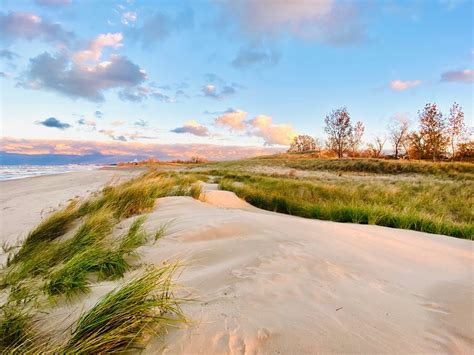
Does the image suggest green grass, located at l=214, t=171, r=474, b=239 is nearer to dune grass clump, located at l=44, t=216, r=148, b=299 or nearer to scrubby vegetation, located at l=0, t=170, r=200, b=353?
scrubby vegetation, located at l=0, t=170, r=200, b=353

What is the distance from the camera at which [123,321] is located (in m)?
1.25

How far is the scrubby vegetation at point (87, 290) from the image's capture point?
1.21 metres

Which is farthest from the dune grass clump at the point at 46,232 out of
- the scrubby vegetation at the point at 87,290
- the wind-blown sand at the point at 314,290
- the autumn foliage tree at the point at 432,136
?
the autumn foliage tree at the point at 432,136

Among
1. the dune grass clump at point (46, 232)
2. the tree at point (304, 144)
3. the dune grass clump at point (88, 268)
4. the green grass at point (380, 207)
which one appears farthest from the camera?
the tree at point (304, 144)

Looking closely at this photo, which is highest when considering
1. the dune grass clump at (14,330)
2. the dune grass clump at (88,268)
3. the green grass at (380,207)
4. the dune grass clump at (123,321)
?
the dune grass clump at (123,321)

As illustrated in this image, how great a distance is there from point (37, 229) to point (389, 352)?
13.8 ft

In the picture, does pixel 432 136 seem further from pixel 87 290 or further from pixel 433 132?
pixel 87 290

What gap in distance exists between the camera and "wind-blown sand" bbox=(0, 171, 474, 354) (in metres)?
1.27

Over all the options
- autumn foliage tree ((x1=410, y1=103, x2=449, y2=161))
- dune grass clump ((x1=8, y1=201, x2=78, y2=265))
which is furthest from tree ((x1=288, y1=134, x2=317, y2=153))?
dune grass clump ((x1=8, y1=201, x2=78, y2=265))

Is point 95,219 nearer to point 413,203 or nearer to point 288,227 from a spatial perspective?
point 288,227

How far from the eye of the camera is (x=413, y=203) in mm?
6875

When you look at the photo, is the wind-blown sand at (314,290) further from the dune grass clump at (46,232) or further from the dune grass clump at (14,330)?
the dune grass clump at (46,232)

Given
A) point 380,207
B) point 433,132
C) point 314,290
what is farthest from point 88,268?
point 433,132

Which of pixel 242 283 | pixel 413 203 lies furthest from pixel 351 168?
pixel 242 283
